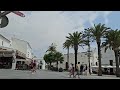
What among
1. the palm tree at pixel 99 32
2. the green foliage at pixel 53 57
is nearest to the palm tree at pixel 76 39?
the palm tree at pixel 99 32

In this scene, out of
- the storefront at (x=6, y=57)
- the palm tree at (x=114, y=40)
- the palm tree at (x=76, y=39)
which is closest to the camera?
the palm tree at (x=114, y=40)

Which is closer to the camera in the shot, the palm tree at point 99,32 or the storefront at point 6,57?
the palm tree at point 99,32

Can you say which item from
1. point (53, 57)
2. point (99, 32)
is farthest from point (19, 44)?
point (99, 32)

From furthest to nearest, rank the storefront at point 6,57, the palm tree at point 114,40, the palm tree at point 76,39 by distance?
the palm tree at point 76,39
the storefront at point 6,57
the palm tree at point 114,40

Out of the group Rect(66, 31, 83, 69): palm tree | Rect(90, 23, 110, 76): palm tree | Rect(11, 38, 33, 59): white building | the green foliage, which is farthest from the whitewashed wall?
Rect(90, 23, 110, 76): palm tree

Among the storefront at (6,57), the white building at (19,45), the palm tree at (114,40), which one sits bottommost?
the storefront at (6,57)

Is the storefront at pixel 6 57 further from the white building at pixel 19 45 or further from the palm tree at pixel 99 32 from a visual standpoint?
the white building at pixel 19 45

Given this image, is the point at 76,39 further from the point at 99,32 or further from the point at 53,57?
the point at 53,57

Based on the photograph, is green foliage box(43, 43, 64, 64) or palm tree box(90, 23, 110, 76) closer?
palm tree box(90, 23, 110, 76)

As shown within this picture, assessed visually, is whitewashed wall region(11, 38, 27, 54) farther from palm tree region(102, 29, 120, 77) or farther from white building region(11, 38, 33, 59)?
palm tree region(102, 29, 120, 77)
